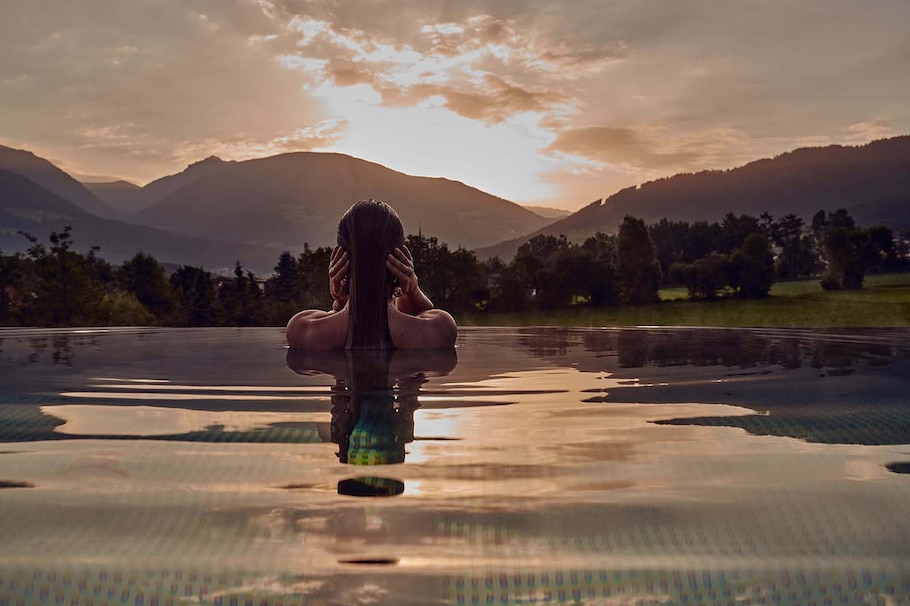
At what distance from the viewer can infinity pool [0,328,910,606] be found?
2.17 m

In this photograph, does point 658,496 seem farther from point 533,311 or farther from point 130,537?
point 533,311

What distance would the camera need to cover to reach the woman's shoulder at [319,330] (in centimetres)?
991

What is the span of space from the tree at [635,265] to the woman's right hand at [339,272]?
54.1 meters

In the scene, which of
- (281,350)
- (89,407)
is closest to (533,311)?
(281,350)

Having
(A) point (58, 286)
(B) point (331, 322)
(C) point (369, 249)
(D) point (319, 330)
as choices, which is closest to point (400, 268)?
(C) point (369, 249)

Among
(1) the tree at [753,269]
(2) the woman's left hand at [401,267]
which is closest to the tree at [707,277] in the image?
(1) the tree at [753,269]

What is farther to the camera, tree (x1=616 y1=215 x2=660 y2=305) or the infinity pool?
tree (x1=616 y1=215 x2=660 y2=305)

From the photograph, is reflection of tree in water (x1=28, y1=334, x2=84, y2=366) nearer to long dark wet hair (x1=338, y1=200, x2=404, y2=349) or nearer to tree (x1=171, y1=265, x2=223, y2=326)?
long dark wet hair (x1=338, y1=200, x2=404, y2=349)

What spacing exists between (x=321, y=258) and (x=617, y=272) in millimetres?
27517

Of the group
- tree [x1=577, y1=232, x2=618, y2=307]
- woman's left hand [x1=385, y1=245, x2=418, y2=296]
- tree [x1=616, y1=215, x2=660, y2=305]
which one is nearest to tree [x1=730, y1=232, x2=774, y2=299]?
tree [x1=616, y1=215, x2=660, y2=305]

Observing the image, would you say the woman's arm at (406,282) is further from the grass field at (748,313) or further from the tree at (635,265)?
the tree at (635,265)

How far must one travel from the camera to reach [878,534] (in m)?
2.52

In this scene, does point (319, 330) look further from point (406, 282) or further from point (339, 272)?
point (406, 282)

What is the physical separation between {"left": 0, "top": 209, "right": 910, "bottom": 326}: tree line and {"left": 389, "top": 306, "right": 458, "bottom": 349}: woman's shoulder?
115 ft
